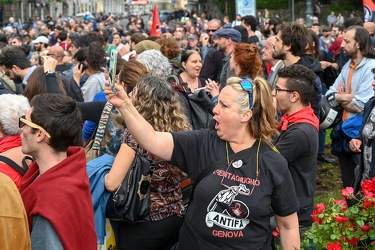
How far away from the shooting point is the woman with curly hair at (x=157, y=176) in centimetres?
435

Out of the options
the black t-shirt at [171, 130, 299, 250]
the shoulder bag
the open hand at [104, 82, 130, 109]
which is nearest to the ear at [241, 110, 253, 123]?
the black t-shirt at [171, 130, 299, 250]

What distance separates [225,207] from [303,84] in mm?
1731

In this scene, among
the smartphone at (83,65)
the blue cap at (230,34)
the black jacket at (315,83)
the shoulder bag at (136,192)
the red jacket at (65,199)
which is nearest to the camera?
the red jacket at (65,199)

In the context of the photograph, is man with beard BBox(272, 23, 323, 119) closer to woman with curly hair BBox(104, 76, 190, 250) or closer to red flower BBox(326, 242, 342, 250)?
woman with curly hair BBox(104, 76, 190, 250)

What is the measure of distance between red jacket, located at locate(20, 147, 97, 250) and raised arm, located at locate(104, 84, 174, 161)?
1.08ft

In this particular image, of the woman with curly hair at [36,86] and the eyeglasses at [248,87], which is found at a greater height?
the eyeglasses at [248,87]

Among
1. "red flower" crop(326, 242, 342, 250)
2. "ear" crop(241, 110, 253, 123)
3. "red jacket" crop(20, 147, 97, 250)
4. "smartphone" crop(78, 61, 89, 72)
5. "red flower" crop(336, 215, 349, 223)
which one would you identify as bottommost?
"red flower" crop(326, 242, 342, 250)

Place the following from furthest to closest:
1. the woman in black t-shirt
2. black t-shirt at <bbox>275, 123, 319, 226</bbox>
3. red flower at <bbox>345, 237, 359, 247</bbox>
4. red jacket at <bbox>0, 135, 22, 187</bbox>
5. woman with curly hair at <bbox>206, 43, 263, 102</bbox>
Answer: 1. woman with curly hair at <bbox>206, 43, 263, 102</bbox>
2. black t-shirt at <bbox>275, 123, 319, 226</bbox>
3. red jacket at <bbox>0, 135, 22, 187</bbox>
4. red flower at <bbox>345, 237, 359, 247</bbox>
5. the woman in black t-shirt

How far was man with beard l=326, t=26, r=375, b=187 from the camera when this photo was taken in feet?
23.3

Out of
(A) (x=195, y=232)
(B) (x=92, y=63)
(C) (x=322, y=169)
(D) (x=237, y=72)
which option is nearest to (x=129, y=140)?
(A) (x=195, y=232)

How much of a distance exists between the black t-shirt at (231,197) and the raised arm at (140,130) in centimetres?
6

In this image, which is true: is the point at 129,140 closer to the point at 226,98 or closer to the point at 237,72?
the point at 226,98

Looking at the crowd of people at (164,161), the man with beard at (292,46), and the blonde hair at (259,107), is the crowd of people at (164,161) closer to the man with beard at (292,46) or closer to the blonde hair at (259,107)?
the blonde hair at (259,107)

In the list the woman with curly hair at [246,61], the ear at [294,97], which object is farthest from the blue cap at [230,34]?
the ear at [294,97]
